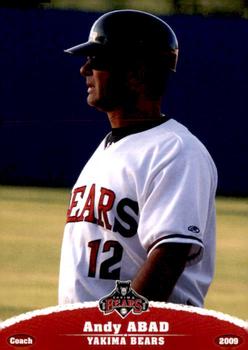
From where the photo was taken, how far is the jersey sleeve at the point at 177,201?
230 centimetres

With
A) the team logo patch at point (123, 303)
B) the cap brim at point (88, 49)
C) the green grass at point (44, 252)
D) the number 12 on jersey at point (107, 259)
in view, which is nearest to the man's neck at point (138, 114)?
the cap brim at point (88, 49)

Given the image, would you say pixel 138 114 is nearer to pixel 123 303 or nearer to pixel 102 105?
pixel 102 105

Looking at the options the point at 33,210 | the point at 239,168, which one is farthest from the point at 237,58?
the point at 33,210

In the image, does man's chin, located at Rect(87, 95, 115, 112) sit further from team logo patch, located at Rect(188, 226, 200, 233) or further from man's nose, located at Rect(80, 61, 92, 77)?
team logo patch, located at Rect(188, 226, 200, 233)

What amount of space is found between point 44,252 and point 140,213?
7.02 metres

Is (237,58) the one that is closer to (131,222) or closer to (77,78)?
(77,78)

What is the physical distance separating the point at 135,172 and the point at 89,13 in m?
13.2

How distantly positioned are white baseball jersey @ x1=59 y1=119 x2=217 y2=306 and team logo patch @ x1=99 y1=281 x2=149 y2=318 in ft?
0.94

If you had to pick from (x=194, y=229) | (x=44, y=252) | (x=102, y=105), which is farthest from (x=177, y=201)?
(x=44, y=252)

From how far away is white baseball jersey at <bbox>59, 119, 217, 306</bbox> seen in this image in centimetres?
232

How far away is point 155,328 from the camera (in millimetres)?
1937

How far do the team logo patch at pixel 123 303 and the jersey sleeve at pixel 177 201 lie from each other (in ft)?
0.93

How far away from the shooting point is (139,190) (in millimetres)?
2369

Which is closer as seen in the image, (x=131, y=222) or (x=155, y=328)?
(x=155, y=328)
